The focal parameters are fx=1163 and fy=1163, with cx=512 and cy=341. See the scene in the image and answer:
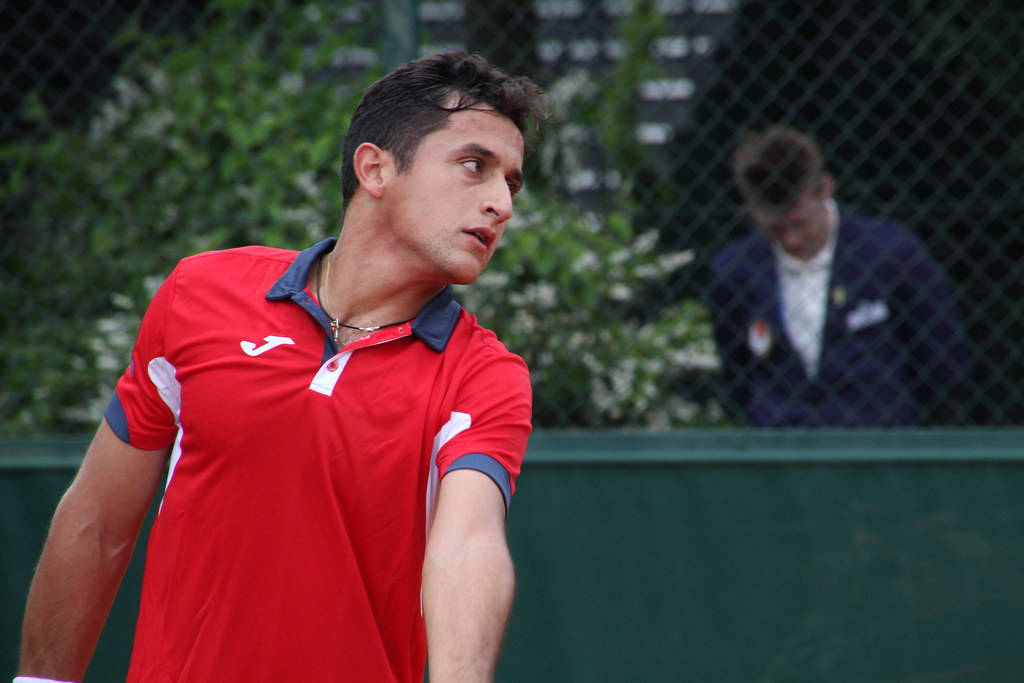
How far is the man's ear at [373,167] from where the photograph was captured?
1.99 meters

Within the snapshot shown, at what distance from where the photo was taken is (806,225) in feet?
12.1

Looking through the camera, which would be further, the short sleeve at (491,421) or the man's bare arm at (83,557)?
the man's bare arm at (83,557)

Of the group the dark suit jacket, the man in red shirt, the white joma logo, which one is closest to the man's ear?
the man in red shirt

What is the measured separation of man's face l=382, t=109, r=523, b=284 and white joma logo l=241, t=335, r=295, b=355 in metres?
0.24

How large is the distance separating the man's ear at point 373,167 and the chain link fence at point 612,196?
1599 millimetres

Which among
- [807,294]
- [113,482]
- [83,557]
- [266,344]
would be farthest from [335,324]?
[807,294]

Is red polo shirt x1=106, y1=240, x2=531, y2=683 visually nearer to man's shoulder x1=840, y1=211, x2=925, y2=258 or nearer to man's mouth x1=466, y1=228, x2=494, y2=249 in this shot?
man's mouth x1=466, y1=228, x2=494, y2=249

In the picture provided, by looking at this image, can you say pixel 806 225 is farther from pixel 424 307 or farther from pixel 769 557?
pixel 424 307

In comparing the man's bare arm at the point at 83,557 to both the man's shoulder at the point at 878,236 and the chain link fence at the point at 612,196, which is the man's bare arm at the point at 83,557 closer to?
the chain link fence at the point at 612,196

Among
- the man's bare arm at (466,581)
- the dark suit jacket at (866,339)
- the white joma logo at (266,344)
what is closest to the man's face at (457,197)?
the white joma logo at (266,344)

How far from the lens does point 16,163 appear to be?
4.05 metres

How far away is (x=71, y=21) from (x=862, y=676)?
138 inches

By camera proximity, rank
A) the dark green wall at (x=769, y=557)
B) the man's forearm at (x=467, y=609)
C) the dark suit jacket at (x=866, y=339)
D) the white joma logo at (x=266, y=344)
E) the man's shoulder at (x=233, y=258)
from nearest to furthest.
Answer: the man's forearm at (x=467, y=609)
the white joma logo at (x=266, y=344)
the man's shoulder at (x=233, y=258)
the dark green wall at (x=769, y=557)
the dark suit jacket at (x=866, y=339)

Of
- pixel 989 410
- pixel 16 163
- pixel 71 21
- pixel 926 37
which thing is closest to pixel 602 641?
pixel 989 410
